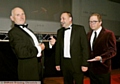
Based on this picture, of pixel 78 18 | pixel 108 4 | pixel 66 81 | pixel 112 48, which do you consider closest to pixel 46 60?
pixel 78 18

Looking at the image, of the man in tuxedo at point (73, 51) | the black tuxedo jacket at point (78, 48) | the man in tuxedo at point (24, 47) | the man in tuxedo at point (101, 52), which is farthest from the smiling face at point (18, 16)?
the man in tuxedo at point (101, 52)

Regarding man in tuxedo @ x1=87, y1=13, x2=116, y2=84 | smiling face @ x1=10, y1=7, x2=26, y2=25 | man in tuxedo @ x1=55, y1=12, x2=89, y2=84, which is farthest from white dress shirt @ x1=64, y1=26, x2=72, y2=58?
smiling face @ x1=10, y1=7, x2=26, y2=25

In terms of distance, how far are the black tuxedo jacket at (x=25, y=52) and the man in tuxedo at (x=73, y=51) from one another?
0.35 metres

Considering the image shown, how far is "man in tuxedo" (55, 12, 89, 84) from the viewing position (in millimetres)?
1901

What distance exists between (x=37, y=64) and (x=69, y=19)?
0.62 m

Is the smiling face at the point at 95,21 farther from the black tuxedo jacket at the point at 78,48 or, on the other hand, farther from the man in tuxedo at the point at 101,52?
the black tuxedo jacket at the point at 78,48

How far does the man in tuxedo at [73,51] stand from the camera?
1901mm

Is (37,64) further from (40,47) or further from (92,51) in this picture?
(92,51)

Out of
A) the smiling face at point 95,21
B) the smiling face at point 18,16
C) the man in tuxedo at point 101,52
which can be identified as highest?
the smiling face at point 18,16

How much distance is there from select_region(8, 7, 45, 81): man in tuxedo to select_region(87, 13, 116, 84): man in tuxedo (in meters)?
0.61

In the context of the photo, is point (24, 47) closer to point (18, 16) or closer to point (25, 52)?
point (25, 52)

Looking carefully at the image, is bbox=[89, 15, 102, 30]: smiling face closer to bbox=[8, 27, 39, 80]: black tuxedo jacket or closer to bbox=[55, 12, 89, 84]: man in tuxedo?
bbox=[55, 12, 89, 84]: man in tuxedo

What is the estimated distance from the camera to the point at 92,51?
195cm

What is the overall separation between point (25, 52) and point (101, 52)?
824 millimetres
